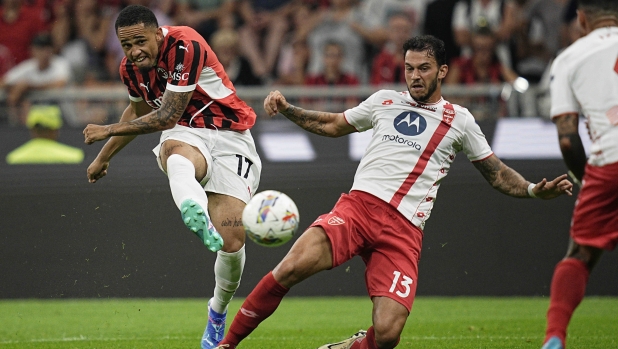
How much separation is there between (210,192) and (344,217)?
52.9 inches

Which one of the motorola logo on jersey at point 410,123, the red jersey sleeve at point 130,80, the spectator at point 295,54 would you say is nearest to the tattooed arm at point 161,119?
the red jersey sleeve at point 130,80

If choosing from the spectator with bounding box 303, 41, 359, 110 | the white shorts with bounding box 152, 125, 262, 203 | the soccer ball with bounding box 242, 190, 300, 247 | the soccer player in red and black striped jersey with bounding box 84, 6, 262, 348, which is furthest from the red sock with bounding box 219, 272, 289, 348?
the spectator with bounding box 303, 41, 359, 110

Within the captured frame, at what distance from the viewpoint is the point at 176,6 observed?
47.5ft

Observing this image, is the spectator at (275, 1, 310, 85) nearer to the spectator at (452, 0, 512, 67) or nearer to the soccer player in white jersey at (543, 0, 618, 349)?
the spectator at (452, 0, 512, 67)

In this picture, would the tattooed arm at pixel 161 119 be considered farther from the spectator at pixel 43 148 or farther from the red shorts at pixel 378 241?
the spectator at pixel 43 148

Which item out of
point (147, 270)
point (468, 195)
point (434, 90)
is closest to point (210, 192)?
point (434, 90)

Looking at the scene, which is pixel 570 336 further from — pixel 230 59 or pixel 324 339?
pixel 230 59

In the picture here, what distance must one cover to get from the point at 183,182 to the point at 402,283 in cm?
166

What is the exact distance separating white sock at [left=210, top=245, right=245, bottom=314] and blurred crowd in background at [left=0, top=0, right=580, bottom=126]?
18.8ft

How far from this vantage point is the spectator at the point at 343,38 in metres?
13.1

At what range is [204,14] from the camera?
46.2ft

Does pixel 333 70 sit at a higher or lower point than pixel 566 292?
lower

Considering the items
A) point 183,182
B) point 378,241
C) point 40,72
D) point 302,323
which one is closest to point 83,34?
point 40,72

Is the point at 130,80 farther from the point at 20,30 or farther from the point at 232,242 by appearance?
the point at 20,30
